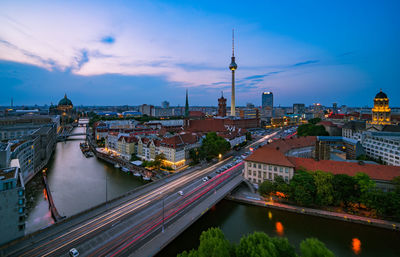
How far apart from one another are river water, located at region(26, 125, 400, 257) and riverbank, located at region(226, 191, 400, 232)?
496mm

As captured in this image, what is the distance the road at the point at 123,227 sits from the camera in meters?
16.5

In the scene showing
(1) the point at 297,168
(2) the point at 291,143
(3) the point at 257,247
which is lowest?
(3) the point at 257,247

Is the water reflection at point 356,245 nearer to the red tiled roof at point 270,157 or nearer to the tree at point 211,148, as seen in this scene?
the red tiled roof at point 270,157

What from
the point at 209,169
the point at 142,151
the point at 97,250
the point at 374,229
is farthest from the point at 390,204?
the point at 142,151

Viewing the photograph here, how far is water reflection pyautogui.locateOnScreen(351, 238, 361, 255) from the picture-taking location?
62.5ft

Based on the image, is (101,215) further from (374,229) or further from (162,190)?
(374,229)

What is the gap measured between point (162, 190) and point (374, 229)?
25.3 meters

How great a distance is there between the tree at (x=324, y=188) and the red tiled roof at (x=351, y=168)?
314 centimetres

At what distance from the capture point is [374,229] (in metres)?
21.8

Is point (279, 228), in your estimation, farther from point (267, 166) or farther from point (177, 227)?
point (177, 227)

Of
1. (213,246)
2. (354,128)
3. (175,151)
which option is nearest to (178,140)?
(175,151)

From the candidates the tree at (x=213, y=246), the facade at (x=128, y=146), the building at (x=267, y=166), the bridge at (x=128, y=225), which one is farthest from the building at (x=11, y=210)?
the facade at (x=128, y=146)

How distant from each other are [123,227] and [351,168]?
1139 inches

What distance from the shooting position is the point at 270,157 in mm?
30234
